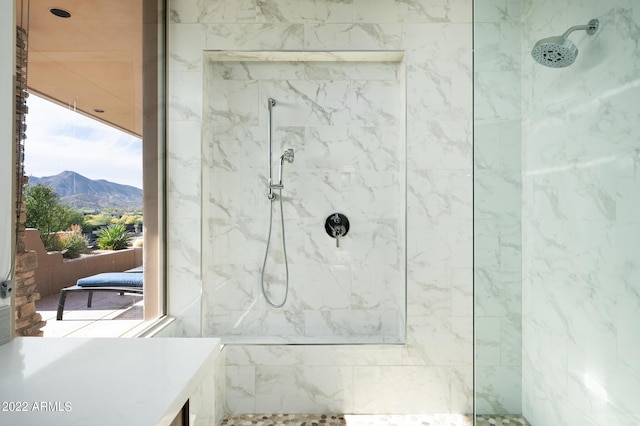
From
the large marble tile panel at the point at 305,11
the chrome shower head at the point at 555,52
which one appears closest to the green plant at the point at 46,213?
the large marble tile panel at the point at 305,11

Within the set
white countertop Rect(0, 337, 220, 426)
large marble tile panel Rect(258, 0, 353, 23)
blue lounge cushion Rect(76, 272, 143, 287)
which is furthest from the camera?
large marble tile panel Rect(258, 0, 353, 23)

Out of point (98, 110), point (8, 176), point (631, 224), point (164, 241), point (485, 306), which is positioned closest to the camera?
point (631, 224)

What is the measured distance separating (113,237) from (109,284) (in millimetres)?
216

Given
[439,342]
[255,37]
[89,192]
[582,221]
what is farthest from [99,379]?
[255,37]

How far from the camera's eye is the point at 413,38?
2.51m

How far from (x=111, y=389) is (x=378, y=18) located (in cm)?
243

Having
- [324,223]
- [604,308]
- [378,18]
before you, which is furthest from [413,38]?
[604,308]

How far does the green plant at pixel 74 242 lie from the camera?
60.3 inches

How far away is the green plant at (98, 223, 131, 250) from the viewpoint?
177cm

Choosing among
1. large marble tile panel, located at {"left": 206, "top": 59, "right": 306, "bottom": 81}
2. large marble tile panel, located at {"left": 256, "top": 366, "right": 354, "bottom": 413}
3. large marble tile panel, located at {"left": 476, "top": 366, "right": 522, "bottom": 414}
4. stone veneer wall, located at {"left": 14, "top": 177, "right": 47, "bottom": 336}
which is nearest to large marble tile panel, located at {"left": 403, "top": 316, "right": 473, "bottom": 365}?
large marble tile panel, located at {"left": 256, "top": 366, "right": 354, "bottom": 413}

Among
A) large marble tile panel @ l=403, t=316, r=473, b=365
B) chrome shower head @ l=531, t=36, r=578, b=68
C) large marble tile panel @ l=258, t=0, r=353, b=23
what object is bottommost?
large marble tile panel @ l=403, t=316, r=473, b=365

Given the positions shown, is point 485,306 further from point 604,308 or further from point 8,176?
point 8,176

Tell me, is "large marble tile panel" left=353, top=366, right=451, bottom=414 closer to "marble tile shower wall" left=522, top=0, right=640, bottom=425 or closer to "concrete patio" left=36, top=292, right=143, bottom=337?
"marble tile shower wall" left=522, top=0, right=640, bottom=425

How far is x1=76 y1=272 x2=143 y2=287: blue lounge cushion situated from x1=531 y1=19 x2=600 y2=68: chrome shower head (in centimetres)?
196
